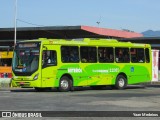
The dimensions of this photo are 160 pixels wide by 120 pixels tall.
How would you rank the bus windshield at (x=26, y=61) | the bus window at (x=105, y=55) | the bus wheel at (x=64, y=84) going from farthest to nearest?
the bus window at (x=105, y=55) → the bus wheel at (x=64, y=84) → the bus windshield at (x=26, y=61)

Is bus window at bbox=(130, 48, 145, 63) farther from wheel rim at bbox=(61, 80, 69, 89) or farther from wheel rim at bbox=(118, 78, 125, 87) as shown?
wheel rim at bbox=(61, 80, 69, 89)

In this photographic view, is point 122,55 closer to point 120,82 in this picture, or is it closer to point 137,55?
point 137,55

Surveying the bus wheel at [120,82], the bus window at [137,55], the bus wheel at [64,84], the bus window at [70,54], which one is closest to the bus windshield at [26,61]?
the bus window at [70,54]

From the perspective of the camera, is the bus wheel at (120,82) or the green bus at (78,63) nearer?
the green bus at (78,63)

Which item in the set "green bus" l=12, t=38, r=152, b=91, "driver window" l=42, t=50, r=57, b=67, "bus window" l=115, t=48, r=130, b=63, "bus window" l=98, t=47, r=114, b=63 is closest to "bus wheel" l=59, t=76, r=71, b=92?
"green bus" l=12, t=38, r=152, b=91

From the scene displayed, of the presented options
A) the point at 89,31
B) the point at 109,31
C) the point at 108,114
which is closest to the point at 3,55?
the point at 89,31

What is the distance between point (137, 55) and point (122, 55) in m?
1.46

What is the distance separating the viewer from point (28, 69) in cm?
2534

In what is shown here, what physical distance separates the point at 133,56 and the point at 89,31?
2996cm

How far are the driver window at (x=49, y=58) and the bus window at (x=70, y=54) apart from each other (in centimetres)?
60

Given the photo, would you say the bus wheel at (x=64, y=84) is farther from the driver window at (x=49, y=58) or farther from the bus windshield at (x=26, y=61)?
the bus windshield at (x=26, y=61)

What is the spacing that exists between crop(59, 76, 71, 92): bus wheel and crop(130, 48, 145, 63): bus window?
5556mm

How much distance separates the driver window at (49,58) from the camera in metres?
25.3

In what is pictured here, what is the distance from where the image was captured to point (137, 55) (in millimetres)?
30703
